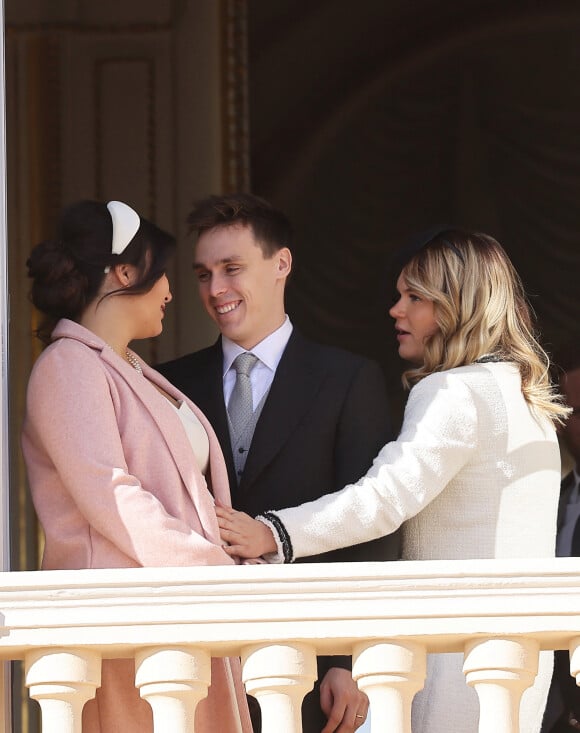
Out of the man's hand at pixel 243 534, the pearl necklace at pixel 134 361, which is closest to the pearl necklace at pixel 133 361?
the pearl necklace at pixel 134 361

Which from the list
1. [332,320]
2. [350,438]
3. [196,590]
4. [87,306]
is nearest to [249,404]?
[350,438]

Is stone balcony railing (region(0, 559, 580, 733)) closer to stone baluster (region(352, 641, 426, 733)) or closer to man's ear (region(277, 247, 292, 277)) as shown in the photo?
stone baluster (region(352, 641, 426, 733))

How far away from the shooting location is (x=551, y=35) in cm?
643

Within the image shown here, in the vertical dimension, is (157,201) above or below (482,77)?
below

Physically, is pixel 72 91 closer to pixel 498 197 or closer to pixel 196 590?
pixel 498 197

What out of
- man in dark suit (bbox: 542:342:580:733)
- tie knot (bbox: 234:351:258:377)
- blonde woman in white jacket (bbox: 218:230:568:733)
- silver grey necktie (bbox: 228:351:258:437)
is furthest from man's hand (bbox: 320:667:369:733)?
man in dark suit (bbox: 542:342:580:733)

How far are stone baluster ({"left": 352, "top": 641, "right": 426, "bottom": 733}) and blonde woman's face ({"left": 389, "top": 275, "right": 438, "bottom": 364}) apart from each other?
1021 millimetres

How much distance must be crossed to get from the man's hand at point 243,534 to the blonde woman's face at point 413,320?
1.75 feet

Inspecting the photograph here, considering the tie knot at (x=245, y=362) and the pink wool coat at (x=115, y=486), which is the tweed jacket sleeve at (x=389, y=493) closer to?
the pink wool coat at (x=115, y=486)

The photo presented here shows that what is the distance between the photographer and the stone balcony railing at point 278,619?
222cm

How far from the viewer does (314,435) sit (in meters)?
3.19

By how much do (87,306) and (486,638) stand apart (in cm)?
104

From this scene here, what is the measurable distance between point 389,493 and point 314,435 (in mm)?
378

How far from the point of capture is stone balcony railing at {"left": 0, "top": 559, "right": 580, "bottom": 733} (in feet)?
7.28
